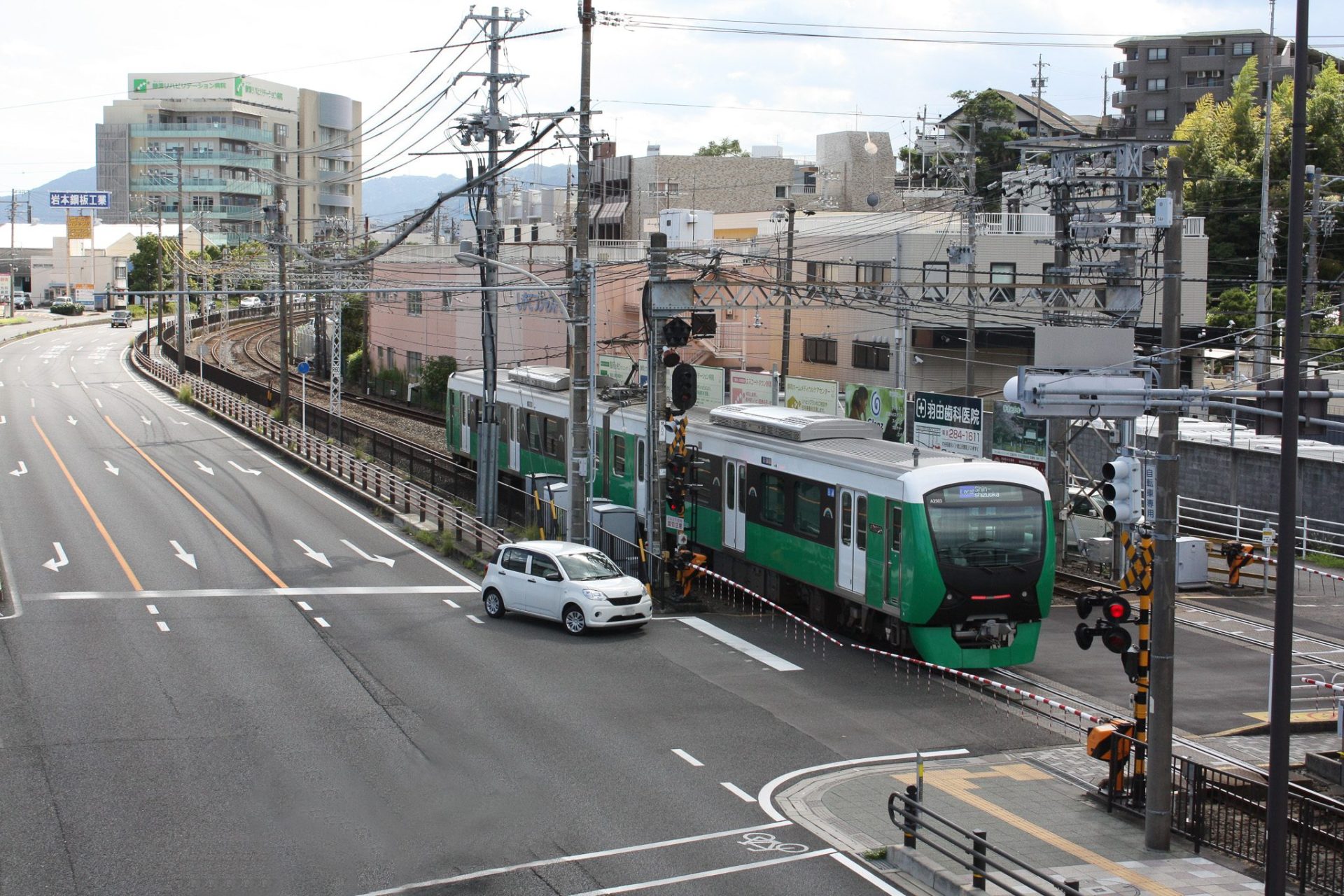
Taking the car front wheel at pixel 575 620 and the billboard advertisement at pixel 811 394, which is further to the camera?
the billboard advertisement at pixel 811 394

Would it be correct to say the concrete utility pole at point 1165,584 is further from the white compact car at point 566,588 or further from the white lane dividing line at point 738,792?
the white compact car at point 566,588

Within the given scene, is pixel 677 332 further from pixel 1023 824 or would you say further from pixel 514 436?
pixel 1023 824

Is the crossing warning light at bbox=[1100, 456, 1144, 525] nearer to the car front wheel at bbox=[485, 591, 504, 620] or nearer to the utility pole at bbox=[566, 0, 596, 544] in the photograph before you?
the car front wheel at bbox=[485, 591, 504, 620]

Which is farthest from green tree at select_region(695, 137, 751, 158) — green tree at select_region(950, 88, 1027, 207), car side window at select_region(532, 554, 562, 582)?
car side window at select_region(532, 554, 562, 582)

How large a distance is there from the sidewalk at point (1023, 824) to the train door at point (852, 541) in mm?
5032

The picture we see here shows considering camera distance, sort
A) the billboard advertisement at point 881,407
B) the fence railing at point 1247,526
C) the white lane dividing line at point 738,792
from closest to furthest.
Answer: the white lane dividing line at point 738,792 < the fence railing at point 1247,526 < the billboard advertisement at point 881,407

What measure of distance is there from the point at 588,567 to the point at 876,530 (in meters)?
5.06

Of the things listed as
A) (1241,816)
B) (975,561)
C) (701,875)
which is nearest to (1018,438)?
(975,561)

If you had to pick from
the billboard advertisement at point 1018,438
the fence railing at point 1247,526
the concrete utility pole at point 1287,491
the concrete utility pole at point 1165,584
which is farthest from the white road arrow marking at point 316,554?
the concrete utility pole at point 1287,491

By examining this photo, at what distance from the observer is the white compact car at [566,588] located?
22.1 metres

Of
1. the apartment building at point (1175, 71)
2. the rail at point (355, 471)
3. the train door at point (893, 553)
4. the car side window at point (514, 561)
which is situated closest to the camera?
the train door at point (893, 553)

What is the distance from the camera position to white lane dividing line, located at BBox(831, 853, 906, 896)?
1200 cm

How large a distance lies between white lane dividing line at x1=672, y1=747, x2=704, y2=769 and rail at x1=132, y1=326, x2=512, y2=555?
12.7 metres

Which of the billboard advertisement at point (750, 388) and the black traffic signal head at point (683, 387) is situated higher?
the black traffic signal head at point (683, 387)
